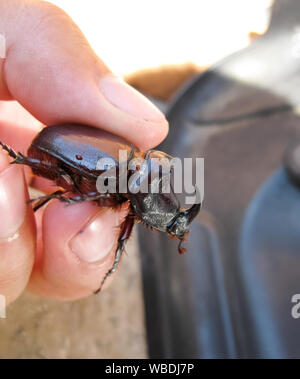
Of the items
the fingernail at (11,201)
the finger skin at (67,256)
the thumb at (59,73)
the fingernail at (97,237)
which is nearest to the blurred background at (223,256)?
the finger skin at (67,256)

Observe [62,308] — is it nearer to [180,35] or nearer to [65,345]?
[65,345]

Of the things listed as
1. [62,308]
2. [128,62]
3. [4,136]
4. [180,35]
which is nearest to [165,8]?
[180,35]

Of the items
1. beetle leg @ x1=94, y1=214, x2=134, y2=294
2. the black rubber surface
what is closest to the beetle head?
beetle leg @ x1=94, y1=214, x2=134, y2=294

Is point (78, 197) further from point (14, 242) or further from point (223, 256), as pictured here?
point (223, 256)

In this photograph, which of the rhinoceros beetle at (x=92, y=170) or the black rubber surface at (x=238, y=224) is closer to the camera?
the rhinoceros beetle at (x=92, y=170)

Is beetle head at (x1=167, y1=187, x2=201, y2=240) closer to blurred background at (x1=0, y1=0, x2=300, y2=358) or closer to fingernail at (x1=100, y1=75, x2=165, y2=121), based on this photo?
fingernail at (x1=100, y1=75, x2=165, y2=121)

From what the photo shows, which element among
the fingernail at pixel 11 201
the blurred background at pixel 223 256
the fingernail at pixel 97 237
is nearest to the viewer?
the fingernail at pixel 11 201

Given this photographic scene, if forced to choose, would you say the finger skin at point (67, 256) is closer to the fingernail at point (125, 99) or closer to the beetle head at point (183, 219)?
the beetle head at point (183, 219)
